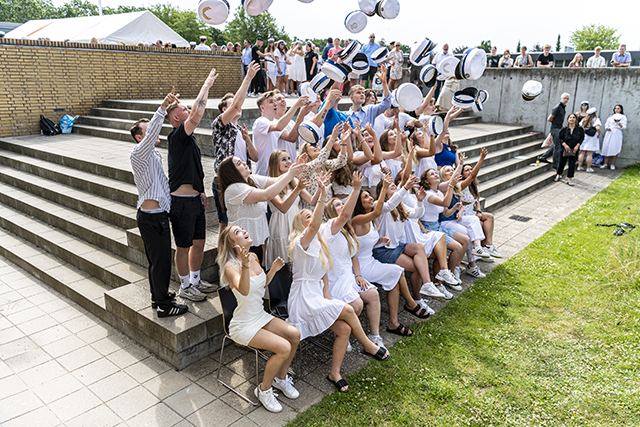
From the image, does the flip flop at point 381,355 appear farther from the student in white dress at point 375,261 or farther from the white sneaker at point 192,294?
the white sneaker at point 192,294

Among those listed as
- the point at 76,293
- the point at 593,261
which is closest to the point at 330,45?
the point at 593,261

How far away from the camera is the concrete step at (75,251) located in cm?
564

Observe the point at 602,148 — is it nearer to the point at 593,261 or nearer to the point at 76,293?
the point at 593,261

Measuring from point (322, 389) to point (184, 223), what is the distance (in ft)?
7.03

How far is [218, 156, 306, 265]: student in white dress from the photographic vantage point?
4.11m

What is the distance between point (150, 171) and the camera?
4.30 meters

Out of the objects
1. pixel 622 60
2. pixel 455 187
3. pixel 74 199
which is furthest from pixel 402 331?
pixel 622 60

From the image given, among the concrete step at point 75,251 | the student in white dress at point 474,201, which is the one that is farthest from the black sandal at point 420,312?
the concrete step at point 75,251

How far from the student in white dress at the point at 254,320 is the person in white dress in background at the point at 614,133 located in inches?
557

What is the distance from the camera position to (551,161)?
13.7 metres

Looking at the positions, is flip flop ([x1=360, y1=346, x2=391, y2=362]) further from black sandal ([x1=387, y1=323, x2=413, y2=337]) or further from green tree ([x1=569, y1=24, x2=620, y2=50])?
green tree ([x1=569, y1=24, x2=620, y2=50])

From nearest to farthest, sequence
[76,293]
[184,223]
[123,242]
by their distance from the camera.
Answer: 1. [184,223]
2. [76,293]
3. [123,242]

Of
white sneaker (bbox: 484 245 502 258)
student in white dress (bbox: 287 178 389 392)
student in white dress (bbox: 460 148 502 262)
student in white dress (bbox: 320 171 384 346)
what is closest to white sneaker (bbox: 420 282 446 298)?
student in white dress (bbox: 320 171 384 346)

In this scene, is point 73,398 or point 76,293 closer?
point 73,398
